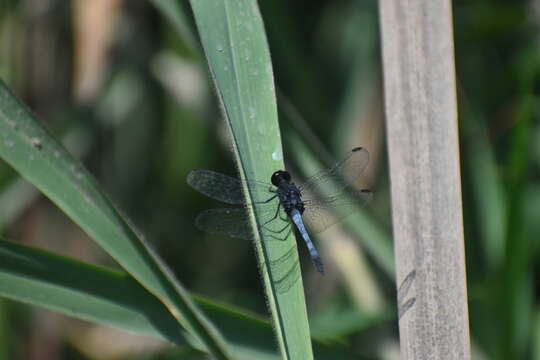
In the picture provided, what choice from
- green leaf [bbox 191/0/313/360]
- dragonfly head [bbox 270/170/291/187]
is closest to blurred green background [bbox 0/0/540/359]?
dragonfly head [bbox 270/170/291/187]

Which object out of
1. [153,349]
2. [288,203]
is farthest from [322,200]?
[153,349]

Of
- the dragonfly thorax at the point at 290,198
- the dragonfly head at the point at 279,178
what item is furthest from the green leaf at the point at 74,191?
the dragonfly thorax at the point at 290,198

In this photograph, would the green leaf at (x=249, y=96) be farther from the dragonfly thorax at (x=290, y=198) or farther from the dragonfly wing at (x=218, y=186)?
the dragonfly wing at (x=218, y=186)

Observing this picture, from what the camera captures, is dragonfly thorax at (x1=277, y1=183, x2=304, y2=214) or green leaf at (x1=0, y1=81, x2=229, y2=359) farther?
dragonfly thorax at (x1=277, y1=183, x2=304, y2=214)

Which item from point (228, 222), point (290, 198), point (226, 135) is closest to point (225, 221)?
point (228, 222)

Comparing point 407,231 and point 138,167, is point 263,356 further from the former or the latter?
point 138,167

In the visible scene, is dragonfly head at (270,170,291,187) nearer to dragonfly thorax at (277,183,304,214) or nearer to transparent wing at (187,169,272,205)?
dragonfly thorax at (277,183,304,214)
